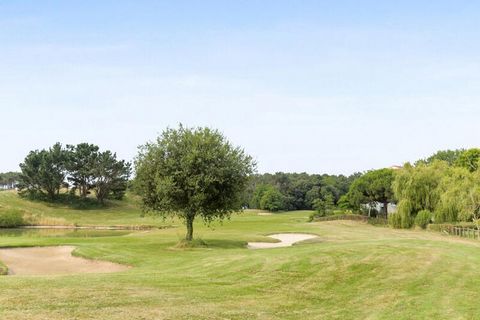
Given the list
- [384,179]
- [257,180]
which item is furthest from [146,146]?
[257,180]

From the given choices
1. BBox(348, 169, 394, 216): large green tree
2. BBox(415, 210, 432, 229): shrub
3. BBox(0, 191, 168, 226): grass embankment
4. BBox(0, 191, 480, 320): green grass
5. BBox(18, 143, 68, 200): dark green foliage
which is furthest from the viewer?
BBox(18, 143, 68, 200): dark green foliage

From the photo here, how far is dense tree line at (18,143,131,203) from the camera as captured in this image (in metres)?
109

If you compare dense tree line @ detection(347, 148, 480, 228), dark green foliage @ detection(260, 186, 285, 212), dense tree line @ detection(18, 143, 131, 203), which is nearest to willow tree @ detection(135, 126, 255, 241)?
dense tree line @ detection(347, 148, 480, 228)

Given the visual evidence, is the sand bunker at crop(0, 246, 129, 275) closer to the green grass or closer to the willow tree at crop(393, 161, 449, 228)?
the green grass

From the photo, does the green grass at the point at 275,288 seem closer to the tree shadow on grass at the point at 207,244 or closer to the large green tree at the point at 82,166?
the tree shadow on grass at the point at 207,244

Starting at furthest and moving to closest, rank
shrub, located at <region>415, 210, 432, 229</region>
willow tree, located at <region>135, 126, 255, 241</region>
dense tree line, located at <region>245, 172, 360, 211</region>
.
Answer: dense tree line, located at <region>245, 172, 360, 211</region>, shrub, located at <region>415, 210, 432, 229</region>, willow tree, located at <region>135, 126, 255, 241</region>

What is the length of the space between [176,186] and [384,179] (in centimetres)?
6508

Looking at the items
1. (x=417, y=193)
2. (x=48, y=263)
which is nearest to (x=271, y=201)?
(x=417, y=193)

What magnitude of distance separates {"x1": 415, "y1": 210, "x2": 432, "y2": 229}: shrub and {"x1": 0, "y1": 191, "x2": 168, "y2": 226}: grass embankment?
44.5 metres

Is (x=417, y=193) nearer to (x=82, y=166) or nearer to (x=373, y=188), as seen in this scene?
(x=373, y=188)

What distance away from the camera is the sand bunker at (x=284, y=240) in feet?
133

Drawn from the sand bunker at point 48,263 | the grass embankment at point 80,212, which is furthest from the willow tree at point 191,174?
the grass embankment at point 80,212

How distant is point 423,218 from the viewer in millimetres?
62062

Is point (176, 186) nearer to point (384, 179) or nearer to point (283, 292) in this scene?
point (283, 292)
